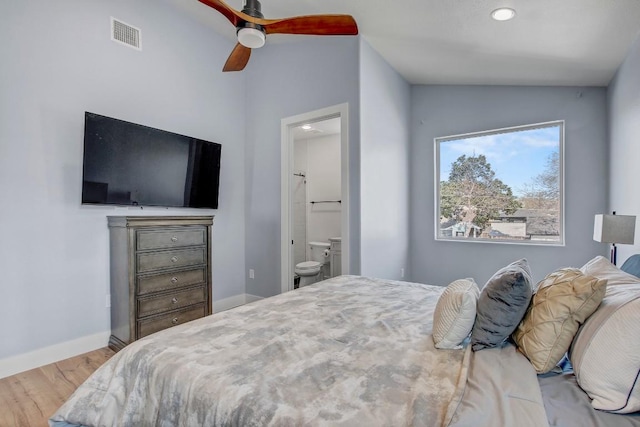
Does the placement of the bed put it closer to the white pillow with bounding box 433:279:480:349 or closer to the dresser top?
the white pillow with bounding box 433:279:480:349

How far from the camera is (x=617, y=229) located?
2229 mm

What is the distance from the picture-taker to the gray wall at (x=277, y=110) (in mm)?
3283

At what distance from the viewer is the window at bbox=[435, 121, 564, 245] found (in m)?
3.61

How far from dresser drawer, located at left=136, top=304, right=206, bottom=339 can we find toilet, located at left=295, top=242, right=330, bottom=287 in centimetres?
163

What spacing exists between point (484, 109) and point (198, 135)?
3.42 m

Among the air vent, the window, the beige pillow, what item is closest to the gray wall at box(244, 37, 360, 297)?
the air vent

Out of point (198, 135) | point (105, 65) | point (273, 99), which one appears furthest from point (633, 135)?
point (105, 65)

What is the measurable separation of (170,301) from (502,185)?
152 inches

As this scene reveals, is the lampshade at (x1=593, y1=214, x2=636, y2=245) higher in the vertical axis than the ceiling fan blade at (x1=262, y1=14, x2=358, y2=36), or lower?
lower

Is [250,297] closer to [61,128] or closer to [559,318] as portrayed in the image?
[61,128]

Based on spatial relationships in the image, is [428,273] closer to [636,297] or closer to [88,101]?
[636,297]

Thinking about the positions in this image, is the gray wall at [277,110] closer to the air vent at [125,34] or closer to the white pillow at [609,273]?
the air vent at [125,34]

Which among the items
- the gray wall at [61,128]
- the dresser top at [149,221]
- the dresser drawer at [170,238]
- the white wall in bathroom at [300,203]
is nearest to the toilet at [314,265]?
the white wall in bathroom at [300,203]

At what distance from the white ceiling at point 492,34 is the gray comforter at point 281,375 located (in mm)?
2285
